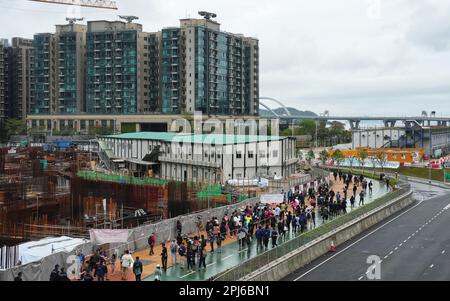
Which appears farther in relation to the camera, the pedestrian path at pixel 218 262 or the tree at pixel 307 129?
the tree at pixel 307 129

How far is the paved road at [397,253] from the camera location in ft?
82.6

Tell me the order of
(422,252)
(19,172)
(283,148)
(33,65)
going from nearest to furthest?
(422,252)
(19,172)
(283,148)
(33,65)

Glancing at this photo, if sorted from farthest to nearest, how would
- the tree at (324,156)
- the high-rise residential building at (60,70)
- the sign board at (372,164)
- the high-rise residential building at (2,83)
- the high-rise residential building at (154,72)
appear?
the high-rise residential building at (2,83) → the high-rise residential building at (60,70) → the high-rise residential building at (154,72) → the tree at (324,156) → the sign board at (372,164)

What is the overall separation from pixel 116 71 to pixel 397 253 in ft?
379

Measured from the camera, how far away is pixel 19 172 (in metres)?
57.3

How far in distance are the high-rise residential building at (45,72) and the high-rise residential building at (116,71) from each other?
1231cm

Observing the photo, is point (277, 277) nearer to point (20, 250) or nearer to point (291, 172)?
point (20, 250)

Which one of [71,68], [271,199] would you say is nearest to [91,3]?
[71,68]

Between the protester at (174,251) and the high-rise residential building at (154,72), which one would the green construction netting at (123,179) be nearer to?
the protester at (174,251)

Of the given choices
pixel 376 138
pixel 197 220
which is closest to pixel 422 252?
pixel 197 220

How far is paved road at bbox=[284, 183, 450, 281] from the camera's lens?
25.2 metres

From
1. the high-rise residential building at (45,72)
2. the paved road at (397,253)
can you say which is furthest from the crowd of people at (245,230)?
the high-rise residential building at (45,72)

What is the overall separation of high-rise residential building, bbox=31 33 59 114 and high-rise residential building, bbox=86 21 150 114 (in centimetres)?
1231
